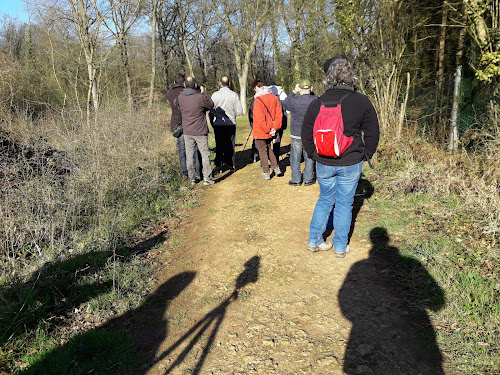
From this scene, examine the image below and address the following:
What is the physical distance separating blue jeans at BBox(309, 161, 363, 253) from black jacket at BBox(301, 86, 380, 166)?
97mm

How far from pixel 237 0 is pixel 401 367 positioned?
2636cm

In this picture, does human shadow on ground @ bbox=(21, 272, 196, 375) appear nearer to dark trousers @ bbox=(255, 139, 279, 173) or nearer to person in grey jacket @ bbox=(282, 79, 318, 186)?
person in grey jacket @ bbox=(282, 79, 318, 186)

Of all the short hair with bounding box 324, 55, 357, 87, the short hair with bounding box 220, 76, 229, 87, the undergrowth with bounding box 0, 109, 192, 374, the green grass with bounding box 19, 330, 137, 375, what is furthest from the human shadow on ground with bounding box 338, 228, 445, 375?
the short hair with bounding box 220, 76, 229, 87

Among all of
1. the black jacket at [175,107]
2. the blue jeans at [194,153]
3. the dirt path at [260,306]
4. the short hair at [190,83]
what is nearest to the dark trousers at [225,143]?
the blue jeans at [194,153]

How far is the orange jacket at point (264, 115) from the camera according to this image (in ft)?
24.7

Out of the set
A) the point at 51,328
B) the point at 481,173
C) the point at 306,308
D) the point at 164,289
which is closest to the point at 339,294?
the point at 306,308

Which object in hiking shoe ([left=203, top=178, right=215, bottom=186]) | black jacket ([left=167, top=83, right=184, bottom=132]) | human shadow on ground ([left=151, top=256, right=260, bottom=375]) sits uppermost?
black jacket ([left=167, top=83, right=184, bottom=132])

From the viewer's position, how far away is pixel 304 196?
6.68 meters

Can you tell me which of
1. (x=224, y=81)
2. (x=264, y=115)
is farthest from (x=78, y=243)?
(x=224, y=81)

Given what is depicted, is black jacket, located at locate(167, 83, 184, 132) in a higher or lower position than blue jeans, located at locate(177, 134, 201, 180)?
higher

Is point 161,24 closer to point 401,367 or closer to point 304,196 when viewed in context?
point 304,196

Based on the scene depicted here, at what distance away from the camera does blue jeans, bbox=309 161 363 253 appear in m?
4.09

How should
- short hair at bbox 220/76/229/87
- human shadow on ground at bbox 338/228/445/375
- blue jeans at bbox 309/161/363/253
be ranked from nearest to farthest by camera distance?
1. human shadow on ground at bbox 338/228/445/375
2. blue jeans at bbox 309/161/363/253
3. short hair at bbox 220/76/229/87

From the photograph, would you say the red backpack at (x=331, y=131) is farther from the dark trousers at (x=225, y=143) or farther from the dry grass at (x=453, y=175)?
the dark trousers at (x=225, y=143)
